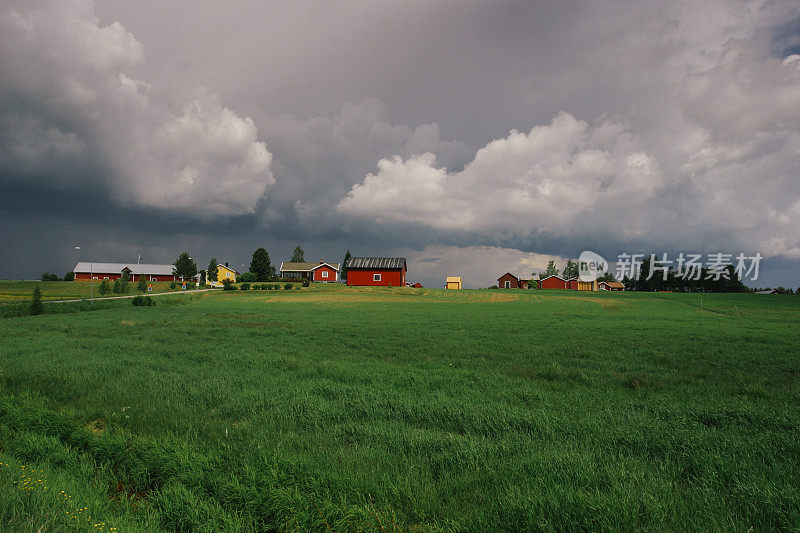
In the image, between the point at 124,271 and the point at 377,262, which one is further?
the point at 124,271

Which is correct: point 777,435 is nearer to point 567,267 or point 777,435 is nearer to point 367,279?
point 367,279

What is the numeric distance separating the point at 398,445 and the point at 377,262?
7845cm

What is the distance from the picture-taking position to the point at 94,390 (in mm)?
8414

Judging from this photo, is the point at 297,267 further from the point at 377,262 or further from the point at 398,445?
the point at 398,445

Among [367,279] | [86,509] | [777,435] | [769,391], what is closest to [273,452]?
[86,509]

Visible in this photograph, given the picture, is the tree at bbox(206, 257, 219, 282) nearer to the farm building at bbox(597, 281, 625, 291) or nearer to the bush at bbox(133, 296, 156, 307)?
the bush at bbox(133, 296, 156, 307)

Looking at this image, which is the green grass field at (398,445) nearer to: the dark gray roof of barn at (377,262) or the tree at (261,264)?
the dark gray roof of barn at (377,262)

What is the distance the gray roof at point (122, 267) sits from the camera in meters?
113

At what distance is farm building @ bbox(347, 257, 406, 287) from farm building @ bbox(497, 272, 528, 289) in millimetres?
47320

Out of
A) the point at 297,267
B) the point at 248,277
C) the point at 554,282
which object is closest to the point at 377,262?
the point at 248,277

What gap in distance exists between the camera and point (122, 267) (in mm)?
117625

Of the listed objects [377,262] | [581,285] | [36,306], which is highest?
[377,262]

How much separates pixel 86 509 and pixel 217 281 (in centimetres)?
13304

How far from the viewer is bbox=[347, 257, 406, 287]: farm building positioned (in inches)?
3211
